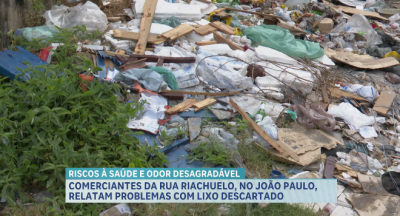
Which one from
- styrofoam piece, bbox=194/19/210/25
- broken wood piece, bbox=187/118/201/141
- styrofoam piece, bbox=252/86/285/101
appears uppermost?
broken wood piece, bbox=187/118/201/141

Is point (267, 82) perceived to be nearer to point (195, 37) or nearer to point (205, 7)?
point (195, 37)

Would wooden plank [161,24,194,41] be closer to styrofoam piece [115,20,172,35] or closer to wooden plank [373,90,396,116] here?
styrofoam piece [115,20,172,35]

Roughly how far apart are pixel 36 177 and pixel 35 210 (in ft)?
0.95

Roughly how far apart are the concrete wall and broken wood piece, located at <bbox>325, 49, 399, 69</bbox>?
529 cm

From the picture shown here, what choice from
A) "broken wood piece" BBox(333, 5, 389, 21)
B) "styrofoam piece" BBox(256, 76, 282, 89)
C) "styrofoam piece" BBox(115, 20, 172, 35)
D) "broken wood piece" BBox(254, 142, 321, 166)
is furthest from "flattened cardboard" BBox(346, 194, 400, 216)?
"broken wood piece" BBox(333, 5, 389, 21)

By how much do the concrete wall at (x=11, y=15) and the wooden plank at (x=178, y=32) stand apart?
6.87 ft

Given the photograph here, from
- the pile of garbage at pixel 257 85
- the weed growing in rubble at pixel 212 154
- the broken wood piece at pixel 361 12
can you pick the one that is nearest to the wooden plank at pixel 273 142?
the pile of garbage at pixel 257 85

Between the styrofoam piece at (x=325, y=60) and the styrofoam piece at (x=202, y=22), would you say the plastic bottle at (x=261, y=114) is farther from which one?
the styrofoam piece at (x=202, y=22)

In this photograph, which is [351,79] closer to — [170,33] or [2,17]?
[170,33]

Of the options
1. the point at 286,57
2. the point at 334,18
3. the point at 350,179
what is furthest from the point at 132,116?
the point at 334,18

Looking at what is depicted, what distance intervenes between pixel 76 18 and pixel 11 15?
89cm

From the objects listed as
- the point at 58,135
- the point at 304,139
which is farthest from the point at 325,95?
the point at 58,135

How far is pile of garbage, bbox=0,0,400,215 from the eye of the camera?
3.68 m

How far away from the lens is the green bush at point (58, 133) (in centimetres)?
288
